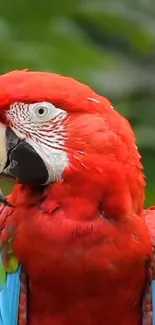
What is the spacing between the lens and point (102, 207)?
2111mm

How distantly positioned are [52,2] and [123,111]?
1.16 ft

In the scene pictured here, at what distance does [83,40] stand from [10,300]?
28.5 inches

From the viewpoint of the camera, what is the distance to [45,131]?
207cm

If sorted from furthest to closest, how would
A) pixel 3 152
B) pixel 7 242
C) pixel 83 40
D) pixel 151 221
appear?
pixel 83 40 < pixel 151 221 < pixel 7 242 < pixel 3 152

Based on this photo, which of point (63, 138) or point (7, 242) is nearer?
point (63, 138)

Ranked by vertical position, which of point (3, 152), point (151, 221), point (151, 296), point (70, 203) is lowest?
point (151, 296)

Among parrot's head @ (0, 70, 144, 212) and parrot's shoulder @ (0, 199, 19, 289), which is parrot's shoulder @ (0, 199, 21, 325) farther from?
parrot's head @ (0, 70, 144, 212)

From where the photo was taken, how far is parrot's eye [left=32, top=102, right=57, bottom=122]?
2.04m

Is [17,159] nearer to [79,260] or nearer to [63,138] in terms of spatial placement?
[63,138]

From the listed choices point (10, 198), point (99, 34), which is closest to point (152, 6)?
point (99, 34)

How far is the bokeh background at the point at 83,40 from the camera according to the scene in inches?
101

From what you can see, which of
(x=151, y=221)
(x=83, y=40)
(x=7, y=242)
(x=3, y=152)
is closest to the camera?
(x=3, y=152)

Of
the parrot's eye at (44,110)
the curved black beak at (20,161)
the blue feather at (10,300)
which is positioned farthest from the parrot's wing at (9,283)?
the parrot's eye at (44,110)

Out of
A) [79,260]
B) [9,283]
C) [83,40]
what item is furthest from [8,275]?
[83,40]
